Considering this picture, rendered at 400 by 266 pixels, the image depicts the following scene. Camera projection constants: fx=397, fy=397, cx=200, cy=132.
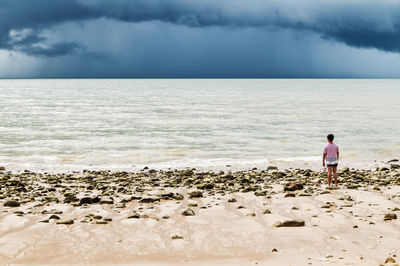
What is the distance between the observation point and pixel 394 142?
3036 cm

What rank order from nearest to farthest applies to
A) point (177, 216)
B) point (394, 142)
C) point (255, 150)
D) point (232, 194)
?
point (177, 216), point (232, 194), point (255, 150), point (394, 142)

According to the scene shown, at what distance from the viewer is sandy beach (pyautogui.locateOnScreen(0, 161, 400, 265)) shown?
7703 mm

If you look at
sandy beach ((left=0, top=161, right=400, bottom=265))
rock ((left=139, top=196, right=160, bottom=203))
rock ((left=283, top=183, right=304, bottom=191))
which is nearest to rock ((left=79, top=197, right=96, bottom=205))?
sandy beach ((left=0, top=161, right=400, bottom=265))

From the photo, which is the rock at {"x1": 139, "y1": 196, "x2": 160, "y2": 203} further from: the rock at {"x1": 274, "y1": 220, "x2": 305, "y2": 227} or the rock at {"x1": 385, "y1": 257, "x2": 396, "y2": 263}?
the rock at {"x1": 385, "y1": 257, "x2": 396, "y2": 263}

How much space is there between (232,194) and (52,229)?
5.97 meters

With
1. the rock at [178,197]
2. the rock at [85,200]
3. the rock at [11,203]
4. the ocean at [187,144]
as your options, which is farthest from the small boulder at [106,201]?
the ocean at [187,144]

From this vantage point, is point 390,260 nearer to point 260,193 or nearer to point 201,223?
point 201,223

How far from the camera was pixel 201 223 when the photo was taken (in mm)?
9797

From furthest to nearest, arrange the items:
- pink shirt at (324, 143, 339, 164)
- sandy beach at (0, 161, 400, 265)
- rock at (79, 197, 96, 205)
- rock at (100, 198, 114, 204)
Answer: pink shirt at (324, 143, 339, 164), rock at (100, 198, 114, 204), rock at (79, 197, 96, 205), sandy beach at (0, 161, 400, 265)

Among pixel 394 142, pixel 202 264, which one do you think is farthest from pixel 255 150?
pixel 202 264

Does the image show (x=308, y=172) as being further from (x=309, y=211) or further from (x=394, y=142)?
(x=394, y=142)

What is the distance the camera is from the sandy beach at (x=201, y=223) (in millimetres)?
7703

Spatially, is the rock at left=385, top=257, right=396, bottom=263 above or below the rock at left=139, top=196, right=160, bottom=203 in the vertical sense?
above

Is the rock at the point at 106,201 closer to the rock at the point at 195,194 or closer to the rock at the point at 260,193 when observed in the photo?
the rock at the point at 195,194
